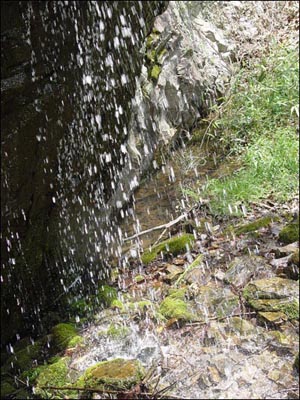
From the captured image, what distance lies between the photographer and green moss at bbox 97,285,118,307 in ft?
12.7

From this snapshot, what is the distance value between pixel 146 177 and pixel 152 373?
10.5 ft

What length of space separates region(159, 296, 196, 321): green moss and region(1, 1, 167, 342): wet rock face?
124 cm

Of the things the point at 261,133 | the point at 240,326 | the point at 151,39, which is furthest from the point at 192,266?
the point at 151,39

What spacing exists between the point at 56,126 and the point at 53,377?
5.95ft

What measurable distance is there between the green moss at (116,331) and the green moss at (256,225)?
154cm

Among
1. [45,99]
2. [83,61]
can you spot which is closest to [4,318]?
[45,99]

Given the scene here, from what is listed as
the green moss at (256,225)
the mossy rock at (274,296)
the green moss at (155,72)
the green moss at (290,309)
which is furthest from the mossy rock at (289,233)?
the green moss at (155,72)

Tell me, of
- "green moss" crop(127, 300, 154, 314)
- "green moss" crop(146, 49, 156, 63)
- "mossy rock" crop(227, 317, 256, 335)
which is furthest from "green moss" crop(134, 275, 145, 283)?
"green moss" crop(146, 49, 156, 63)

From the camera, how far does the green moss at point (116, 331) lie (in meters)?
3.23

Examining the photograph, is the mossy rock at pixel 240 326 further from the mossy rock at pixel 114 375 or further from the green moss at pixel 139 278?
the green moss at pixel 139 278

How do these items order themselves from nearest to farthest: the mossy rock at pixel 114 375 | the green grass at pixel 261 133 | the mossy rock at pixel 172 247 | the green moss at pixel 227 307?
the mossy rock at pixel 114 375 → the green moss at pixel 227 307 → the mossy rock at pixel 172 247 → the green grass at pixel 261 133

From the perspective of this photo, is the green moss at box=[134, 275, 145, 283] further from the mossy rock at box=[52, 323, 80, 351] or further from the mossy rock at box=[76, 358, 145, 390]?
the mossy rock at box=[76, 358, 145, 390]

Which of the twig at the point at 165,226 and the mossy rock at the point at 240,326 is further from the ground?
the twig at the point at 165,226

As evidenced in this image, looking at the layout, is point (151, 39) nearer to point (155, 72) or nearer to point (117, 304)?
point (155, 72)
